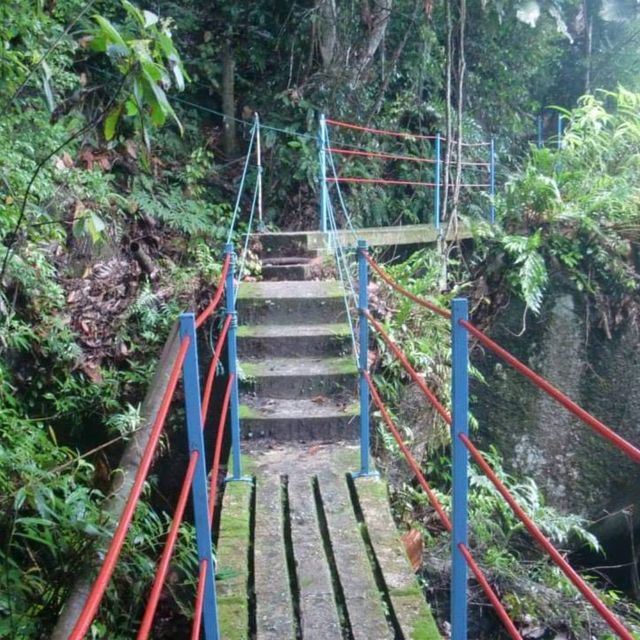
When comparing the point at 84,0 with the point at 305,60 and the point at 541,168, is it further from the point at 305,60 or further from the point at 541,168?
the point at 541,168

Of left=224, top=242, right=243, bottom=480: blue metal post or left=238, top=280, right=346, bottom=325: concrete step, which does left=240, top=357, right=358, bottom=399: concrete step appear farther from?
left=238, top=280, right=346, bottom=325: concrete step

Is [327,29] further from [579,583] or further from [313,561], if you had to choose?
[579,583]

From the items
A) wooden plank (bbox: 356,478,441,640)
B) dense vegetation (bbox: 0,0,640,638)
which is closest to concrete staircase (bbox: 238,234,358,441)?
dense vegetation (bbox: 0,0,640,638)

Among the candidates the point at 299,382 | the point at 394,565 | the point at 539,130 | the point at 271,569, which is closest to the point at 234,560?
the point at 271,569

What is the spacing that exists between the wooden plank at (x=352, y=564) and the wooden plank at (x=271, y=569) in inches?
7.8

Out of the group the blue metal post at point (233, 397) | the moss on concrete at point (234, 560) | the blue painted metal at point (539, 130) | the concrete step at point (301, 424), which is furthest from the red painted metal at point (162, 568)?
the blue painted metal at point (539, 130)

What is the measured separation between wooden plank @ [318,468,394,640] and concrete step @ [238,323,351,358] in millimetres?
1299

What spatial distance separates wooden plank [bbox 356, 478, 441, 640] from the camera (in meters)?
2.20

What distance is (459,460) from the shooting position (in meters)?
1.93

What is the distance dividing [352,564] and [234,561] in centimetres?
43

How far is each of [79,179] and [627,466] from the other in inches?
187

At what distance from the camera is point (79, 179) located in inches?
203

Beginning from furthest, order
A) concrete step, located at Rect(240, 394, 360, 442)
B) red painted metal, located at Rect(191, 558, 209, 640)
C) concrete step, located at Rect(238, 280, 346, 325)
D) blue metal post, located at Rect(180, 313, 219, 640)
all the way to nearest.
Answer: concrete step, located at Rect(238, 280, 346, 325) → concrete step, located at Rect(240, 394, 360, 442) → blue metal post, located at Rect(180, 313, 219, 640) → red painted metal, located at Rect(191, 558, 209, 640)

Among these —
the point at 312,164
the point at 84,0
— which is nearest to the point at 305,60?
the point at 312,164
